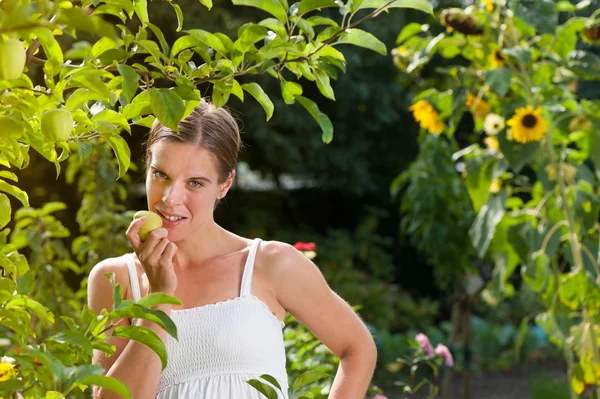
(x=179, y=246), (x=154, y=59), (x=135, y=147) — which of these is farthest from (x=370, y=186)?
(x=154, y=59)

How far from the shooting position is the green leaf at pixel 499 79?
3.32 meters

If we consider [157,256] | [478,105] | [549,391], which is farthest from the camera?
[549,391]

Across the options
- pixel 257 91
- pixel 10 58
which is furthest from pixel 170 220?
pixel 10 58

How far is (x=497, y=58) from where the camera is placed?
3512 mm

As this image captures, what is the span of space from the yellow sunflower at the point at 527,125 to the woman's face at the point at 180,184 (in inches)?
83.5

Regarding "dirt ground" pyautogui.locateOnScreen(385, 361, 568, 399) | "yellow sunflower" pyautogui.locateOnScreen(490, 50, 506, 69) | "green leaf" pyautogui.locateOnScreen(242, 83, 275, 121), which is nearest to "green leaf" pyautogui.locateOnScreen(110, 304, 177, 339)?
"green leaf" pyautogui.locateOnScreen(242, 83, 275, 121)

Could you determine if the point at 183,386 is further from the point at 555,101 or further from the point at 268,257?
the point at 555,101

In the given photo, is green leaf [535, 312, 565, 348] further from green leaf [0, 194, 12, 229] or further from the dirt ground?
green leaf [0, 194, 12, 229]

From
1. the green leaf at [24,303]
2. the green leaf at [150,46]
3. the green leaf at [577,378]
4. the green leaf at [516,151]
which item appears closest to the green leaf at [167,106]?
the green leaf at [150,46]

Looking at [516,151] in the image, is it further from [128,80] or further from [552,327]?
[128,80]

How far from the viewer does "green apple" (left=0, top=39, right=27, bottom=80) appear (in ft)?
2.57

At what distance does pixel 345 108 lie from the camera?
708 cm

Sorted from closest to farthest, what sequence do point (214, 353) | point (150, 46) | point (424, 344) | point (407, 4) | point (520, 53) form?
point (150, 46), point (407, 4), point (214, 353), point (424, 344), point (520, 53)

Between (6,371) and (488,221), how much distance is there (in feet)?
9.73
